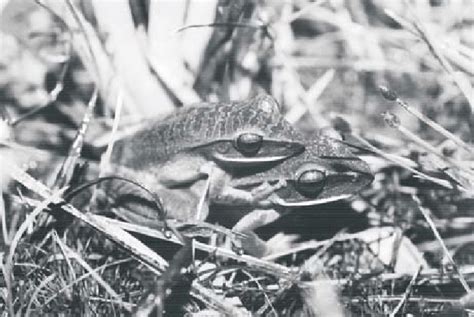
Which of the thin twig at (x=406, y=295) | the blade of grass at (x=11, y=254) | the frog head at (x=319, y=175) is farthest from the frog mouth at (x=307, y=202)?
the blade of grass at (x=11, y=254)

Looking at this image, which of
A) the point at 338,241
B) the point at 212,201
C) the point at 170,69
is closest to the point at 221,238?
the point at 212,201

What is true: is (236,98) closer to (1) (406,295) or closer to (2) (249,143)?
(2) (249,143)

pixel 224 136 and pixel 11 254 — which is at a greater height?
pixel 224 136

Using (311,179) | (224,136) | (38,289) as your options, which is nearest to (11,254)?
(38,289)

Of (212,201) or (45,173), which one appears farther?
(45,173)

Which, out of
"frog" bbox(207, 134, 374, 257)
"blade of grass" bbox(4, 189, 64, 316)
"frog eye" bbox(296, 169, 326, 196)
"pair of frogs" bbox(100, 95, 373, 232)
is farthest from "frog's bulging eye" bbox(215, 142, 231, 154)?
"blade of grass" bbox(4, 189, 64, 316)

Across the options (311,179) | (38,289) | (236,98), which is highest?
(236,98)

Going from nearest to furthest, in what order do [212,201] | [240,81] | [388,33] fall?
[212,201]
[240,81]
[388,33]

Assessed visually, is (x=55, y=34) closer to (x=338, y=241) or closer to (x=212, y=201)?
(x=212, y=201)
